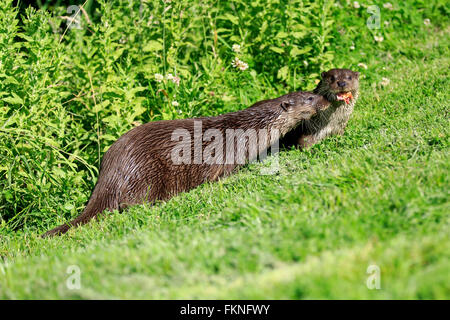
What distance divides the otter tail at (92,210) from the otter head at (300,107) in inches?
71.3

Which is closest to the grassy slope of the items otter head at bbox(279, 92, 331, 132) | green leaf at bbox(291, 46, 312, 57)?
otter head at bbox(279, 92, 331, 132)

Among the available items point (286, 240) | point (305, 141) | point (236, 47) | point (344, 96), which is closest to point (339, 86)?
point (344, 96)

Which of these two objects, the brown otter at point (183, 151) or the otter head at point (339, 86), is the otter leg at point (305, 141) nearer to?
the brown otter at point (183, 151)

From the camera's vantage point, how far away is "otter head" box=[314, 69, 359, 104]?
464 cm

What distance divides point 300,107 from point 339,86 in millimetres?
407

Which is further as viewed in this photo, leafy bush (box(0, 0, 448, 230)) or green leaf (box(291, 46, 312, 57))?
green leaf (box(291, 46, 312, 57))

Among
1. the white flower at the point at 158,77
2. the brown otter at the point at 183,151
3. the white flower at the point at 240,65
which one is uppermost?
the white flower at the point at 240,65

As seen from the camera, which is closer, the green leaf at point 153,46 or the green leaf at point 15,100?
the green leaf at point 15,100

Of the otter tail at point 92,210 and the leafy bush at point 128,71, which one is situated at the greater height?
the leafy bush at point 128,71

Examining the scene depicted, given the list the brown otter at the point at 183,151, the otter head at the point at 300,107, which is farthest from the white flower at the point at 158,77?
the otter head at the point at 300,107

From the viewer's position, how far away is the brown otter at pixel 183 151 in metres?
3.94

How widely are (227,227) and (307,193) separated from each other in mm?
510

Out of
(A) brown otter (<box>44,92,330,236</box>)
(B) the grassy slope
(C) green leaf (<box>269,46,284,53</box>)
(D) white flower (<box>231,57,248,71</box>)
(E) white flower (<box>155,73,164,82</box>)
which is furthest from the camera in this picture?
(C) green leaf (<box>269,46,284,53</box>)

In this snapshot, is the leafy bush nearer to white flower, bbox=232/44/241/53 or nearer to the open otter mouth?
white flower, bbox=232/44/241/53
